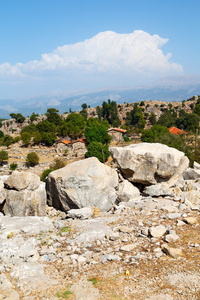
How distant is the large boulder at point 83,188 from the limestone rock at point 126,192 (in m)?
0.63

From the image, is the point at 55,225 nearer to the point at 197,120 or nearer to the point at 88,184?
the point at 88,184

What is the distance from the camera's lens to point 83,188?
57.2ft

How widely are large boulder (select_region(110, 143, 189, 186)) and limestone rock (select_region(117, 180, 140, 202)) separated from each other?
1162 mm

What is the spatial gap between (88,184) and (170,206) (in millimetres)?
6486

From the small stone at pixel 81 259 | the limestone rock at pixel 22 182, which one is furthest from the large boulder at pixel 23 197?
the small stone at pixel 81 259

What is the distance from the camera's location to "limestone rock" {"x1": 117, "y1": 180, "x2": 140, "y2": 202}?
1819cm

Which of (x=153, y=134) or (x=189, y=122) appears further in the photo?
(x=189, y=122)

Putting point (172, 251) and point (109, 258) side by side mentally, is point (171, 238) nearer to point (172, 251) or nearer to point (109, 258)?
point (172, 251)

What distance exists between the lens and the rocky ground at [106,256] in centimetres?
771

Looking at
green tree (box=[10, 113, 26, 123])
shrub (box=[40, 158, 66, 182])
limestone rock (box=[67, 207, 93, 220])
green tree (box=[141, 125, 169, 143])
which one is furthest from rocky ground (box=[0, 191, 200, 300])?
green tree (box=[10, 113, 26, 123])

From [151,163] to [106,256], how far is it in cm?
1107

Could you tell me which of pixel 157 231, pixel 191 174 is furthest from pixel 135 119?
pixel 157 231

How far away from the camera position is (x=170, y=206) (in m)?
15.0

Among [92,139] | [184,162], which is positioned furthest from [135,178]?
[92,139]
